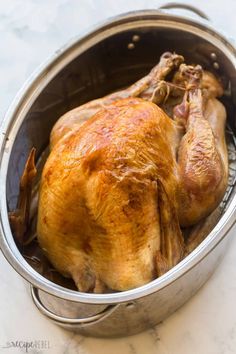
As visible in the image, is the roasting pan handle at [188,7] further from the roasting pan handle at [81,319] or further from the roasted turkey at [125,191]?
the roasting pan handle at [81,319]

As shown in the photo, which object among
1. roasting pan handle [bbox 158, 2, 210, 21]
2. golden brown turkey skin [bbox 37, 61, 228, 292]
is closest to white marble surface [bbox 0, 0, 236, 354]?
golden brown turkey skin [bbox 37, 61, 228, 292]

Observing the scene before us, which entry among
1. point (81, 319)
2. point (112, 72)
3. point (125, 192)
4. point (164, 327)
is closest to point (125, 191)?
point (125, 192)

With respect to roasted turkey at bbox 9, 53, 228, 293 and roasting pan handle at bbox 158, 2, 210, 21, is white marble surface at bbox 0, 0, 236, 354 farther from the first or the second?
roasting pan handle at bbox 158, 2, 210, 21

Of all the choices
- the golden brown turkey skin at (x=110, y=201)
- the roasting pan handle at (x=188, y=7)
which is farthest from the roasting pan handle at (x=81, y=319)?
the roasting pan handle at (x=188, y=7)

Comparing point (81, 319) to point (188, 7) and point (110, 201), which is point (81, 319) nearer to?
point (110, 201)

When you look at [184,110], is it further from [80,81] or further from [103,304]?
[103,304]

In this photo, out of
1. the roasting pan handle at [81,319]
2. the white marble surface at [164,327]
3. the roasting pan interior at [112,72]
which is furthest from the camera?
the roasting pan interior at [112,72]
